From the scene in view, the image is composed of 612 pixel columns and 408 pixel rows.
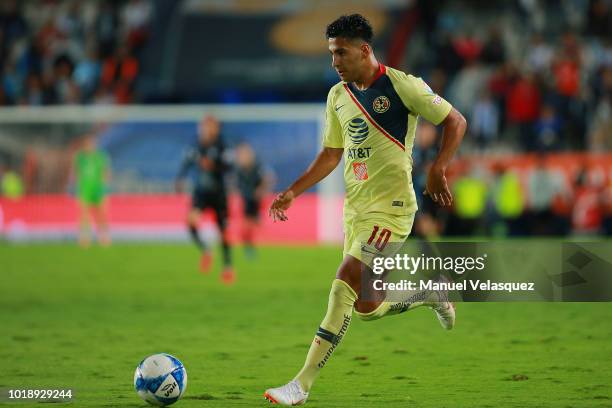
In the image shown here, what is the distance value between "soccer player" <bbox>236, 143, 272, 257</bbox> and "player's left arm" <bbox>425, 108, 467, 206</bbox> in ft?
45.5

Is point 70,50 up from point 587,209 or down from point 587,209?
up

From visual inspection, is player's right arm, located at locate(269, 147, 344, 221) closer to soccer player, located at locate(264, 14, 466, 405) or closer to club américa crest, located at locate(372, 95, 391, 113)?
soccer player, located at locate(264, 14, 466, 405)

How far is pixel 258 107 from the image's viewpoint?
79.9 ft

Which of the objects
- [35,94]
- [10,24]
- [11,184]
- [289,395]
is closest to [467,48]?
[35,94]

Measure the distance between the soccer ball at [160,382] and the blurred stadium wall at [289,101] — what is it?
15815 millimetres

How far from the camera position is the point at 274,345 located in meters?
9.80

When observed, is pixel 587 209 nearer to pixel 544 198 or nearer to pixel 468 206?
pixel 544 198

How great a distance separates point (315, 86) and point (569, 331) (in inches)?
664

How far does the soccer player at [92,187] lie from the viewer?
23156mm

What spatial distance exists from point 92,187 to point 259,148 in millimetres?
3600

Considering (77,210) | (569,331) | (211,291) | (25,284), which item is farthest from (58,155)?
(569,331)

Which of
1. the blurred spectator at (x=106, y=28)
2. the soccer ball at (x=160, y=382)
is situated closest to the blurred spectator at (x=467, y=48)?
the blurred spectator at (x=106, y=28)

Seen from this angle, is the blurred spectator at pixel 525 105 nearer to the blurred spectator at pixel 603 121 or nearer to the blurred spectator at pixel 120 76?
the blurred spectator at pixel 603 121

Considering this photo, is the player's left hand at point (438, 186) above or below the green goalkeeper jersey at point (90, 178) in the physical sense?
above
